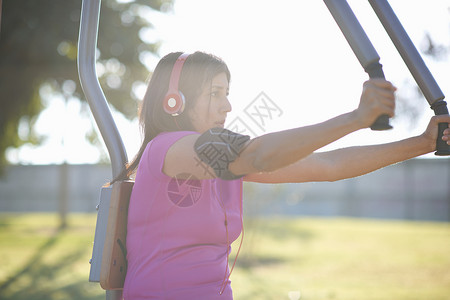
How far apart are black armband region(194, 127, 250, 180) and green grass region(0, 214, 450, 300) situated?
5175 millimetres

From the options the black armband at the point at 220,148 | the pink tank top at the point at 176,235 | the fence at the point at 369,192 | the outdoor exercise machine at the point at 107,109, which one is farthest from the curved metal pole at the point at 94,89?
the fence at the point at 369,192

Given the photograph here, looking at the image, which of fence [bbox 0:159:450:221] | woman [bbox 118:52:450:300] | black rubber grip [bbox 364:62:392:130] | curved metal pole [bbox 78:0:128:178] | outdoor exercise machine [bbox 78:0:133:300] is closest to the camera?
black rubber grip [bbox 364:62:392:130]

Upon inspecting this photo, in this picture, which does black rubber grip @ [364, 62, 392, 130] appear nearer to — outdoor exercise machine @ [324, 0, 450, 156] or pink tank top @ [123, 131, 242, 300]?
outdoor exercise machine @ [324, 0, 450, 156]

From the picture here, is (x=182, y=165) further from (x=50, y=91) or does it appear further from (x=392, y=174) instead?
(x=392, y=174)

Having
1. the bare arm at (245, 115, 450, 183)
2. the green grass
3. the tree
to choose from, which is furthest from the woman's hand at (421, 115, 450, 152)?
the tree

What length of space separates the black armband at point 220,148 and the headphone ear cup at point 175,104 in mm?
239

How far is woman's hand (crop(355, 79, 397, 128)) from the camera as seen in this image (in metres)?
0.97

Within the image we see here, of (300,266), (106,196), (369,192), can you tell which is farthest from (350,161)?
(369,192)

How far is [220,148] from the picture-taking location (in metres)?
1.17

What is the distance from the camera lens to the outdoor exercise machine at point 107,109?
1.00 metres

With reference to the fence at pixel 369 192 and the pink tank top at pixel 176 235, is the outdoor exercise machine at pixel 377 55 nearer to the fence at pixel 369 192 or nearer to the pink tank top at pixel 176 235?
the pink tank top at pixel 176 235

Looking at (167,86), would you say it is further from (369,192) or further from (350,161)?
(369,192)

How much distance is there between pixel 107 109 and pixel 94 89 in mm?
80

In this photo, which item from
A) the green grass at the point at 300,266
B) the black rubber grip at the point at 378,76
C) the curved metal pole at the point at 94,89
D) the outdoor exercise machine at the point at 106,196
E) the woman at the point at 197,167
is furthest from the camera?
the green grass at the point at 300,266
